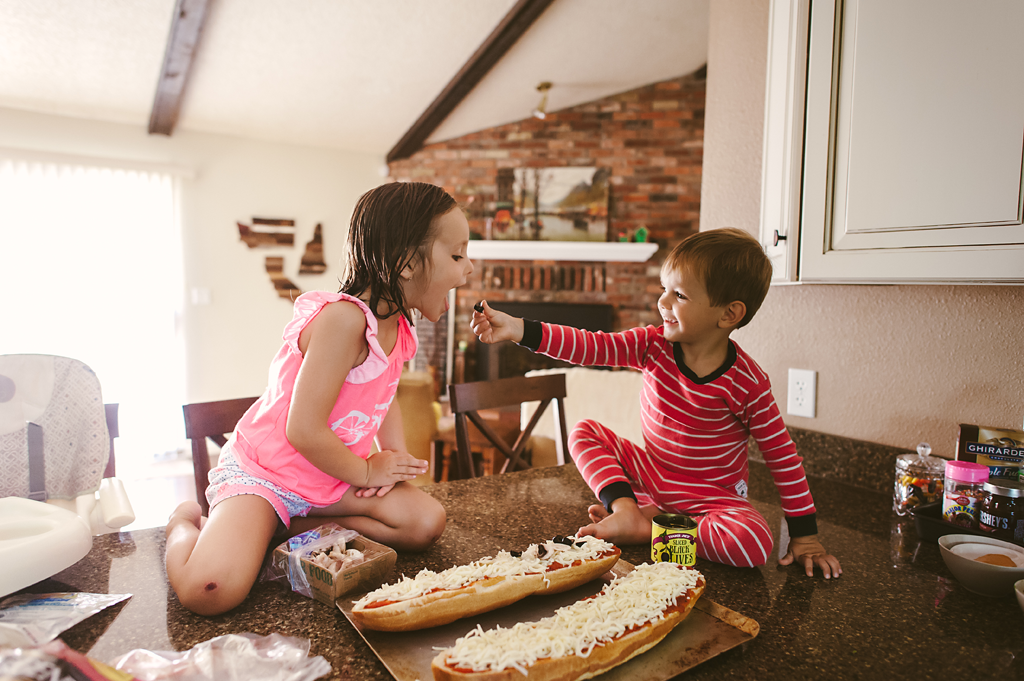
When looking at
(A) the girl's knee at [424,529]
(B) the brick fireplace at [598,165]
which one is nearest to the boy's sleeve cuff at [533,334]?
(A) the girl's knee at [424,529]

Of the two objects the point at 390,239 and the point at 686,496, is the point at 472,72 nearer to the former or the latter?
the point at 390,239

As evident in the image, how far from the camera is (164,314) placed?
4398 millimetres

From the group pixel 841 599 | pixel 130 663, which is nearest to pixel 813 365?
pixel 841 599

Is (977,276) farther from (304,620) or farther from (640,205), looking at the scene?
(640,205)

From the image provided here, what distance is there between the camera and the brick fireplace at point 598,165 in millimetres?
5000

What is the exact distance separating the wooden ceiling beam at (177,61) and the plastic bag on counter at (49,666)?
346cm

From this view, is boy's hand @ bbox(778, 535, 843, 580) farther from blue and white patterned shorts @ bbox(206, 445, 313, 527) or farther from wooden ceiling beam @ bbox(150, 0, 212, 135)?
wooden ceiling beam @ bbox(150, 0, 212, 135)

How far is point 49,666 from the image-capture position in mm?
505

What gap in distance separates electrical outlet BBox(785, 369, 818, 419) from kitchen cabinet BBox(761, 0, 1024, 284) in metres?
0.42

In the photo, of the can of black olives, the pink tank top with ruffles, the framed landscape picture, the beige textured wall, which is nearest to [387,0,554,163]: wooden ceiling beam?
the framed landscape picture

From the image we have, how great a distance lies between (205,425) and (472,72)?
3642 mm

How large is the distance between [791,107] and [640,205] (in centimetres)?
397

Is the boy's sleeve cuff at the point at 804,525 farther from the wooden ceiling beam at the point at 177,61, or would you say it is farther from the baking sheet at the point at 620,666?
the wooden ceiling beam at the point at 177,61

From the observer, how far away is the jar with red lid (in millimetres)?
1077
